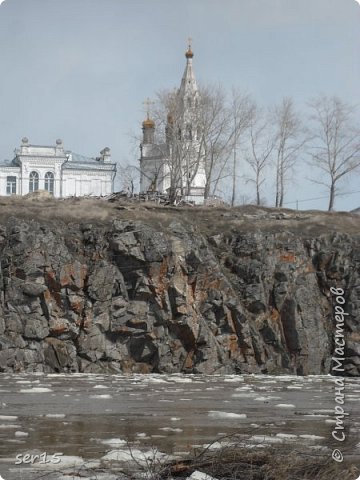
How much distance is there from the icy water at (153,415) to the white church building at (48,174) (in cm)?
4281

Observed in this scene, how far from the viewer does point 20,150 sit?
62.1 m

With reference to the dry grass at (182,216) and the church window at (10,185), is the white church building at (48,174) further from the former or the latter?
the dry grass at (182,216)

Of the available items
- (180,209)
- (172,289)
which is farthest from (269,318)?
(180,209)

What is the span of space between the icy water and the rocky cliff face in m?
4.88

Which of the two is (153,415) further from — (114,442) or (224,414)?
(114,442)

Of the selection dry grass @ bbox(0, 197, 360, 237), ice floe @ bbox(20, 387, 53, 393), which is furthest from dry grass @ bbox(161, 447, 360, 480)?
dry grass @ bbox(0, 197, 360, 237)

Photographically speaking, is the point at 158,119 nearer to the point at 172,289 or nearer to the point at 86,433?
the point at 172,289

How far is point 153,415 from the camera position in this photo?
1261 cm

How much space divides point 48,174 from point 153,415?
51392 mm

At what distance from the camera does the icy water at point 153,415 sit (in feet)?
30.5

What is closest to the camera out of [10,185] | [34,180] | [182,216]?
[182,216]

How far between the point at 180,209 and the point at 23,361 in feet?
38.9

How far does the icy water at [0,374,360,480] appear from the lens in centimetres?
929

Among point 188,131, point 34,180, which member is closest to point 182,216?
point 188,131
